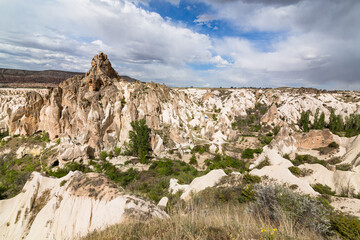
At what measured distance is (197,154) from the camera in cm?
3027

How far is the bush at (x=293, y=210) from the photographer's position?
5.34 m

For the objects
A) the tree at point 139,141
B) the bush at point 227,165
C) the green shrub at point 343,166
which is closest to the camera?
the green shrub at point 343,166

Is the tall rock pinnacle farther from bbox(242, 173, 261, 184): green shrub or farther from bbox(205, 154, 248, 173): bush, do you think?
bbox(242, 173, 261, 184): green shrub

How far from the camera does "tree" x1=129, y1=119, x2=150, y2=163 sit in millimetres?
28078

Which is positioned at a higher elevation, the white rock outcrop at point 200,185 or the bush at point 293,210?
the bush at point 293,210

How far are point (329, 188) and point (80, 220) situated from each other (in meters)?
23.4

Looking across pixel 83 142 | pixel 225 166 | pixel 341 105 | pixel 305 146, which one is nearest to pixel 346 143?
pixel 305 146

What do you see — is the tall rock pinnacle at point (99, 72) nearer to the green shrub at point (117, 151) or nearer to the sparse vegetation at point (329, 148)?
the green shrub at point (117, 151)

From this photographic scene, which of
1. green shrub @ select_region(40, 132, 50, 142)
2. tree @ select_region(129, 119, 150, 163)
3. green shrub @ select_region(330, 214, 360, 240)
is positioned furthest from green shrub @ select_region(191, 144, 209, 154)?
green shrub @ select_region(40, 132, 50, 142)

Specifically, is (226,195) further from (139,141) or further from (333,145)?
(333,145)

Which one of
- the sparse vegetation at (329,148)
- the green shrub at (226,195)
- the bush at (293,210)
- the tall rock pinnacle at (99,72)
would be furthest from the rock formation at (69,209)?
the sparse vegetation at (329,148)

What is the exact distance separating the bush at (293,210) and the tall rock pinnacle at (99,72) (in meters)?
36.6

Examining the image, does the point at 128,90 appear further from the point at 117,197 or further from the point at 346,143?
the point at 346,143

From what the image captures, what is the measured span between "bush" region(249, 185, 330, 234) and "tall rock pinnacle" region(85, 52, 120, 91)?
3664 centimetres
